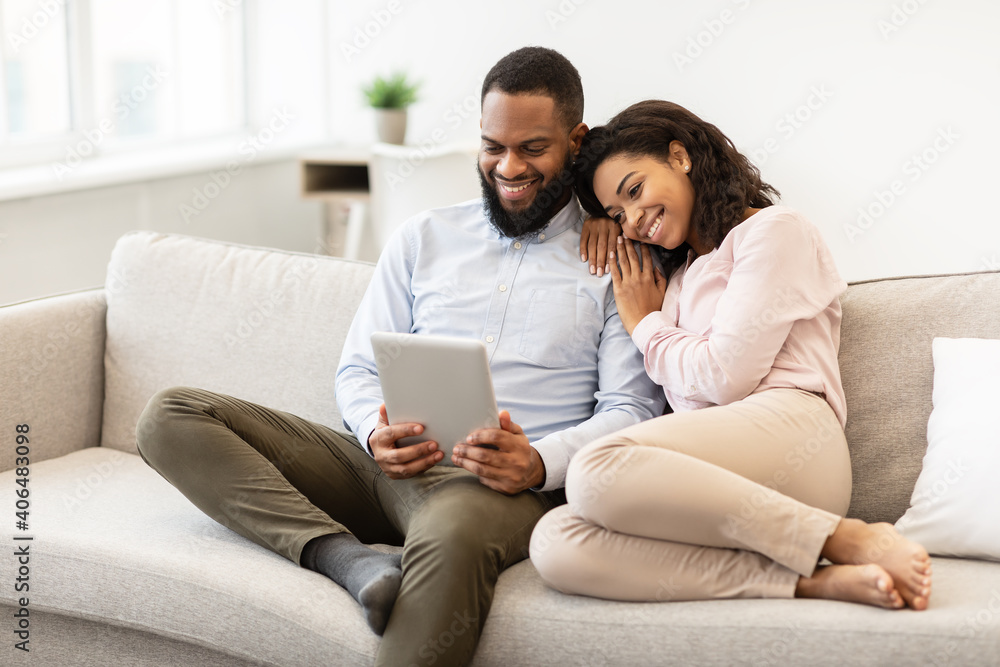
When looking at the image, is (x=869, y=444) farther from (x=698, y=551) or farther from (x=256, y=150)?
(x=256, y=150)

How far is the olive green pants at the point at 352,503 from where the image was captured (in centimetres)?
126

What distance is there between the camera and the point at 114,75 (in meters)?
3.41

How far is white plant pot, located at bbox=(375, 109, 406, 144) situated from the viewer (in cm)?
384

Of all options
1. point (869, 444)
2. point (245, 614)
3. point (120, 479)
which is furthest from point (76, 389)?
point (869, 444)

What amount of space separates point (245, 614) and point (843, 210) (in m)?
2.87

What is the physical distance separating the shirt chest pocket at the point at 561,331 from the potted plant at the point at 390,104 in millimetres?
2366

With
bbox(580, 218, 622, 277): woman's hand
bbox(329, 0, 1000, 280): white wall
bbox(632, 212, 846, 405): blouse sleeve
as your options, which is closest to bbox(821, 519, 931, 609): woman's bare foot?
bbox(632, 212, 846, 405): blouse sleeve

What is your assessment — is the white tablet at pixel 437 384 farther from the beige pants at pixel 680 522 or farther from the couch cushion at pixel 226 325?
the couch cushion at pixel 226 325

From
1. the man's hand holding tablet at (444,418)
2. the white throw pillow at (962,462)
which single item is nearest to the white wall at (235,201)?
the man's hand holding tablet at (444,418)

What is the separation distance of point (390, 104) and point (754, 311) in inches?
108

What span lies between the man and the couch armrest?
1.58 ft

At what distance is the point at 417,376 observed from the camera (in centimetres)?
139

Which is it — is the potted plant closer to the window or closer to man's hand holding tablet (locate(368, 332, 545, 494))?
the window

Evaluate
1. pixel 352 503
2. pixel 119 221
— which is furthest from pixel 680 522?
pixel 119 221
